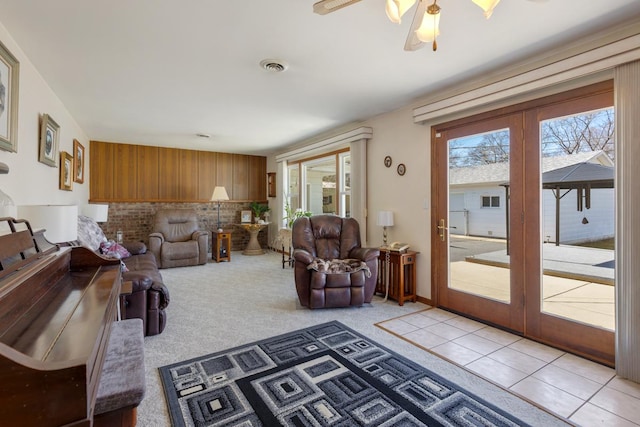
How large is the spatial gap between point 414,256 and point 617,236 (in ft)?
5.90

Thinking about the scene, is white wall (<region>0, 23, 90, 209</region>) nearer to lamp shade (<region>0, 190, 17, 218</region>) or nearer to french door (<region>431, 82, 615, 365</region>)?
lamp shade (<region>0, 190, 17, 218</region>)

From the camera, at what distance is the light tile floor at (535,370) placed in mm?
1724

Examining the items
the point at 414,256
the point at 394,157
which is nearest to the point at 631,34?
the point at 394,157

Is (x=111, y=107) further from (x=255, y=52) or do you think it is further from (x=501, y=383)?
(x=501, y=383)

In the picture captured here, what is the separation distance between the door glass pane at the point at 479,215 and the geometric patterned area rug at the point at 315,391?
1.32 meters

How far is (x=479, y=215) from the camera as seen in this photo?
10.1 ft

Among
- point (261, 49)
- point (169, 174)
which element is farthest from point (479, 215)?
point (169, 174)

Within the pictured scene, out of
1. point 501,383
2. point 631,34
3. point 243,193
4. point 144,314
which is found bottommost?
point 501,383

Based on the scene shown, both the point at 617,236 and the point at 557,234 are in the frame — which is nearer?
the point at 617,236

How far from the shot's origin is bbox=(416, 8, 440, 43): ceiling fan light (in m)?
1.56

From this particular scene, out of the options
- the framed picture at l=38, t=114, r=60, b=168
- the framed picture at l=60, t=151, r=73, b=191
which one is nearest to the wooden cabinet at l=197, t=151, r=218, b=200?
the framed picture at l=60, t=151, r=73, b=191

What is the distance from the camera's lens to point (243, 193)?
7238 mm

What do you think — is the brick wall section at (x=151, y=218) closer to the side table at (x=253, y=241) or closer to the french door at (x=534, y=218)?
the side table at (x=253, y=241)

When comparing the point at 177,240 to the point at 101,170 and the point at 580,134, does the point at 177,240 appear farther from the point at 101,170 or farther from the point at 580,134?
the point at 580,134
